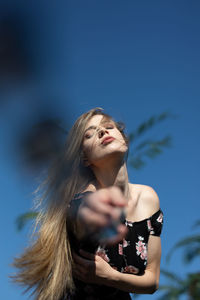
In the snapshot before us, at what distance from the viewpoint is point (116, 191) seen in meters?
0.89

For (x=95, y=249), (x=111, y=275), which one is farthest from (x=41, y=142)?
(x=111, y=275)

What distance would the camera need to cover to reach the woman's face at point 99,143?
196 centimetres

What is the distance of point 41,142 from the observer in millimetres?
589

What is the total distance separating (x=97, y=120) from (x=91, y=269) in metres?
0.88

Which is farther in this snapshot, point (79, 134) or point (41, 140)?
point (79, 134)

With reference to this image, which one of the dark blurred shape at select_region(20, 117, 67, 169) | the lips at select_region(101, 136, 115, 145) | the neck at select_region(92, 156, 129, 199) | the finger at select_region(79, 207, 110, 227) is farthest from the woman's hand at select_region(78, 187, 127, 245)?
the neck at select_region(92, 156, 129, 199)

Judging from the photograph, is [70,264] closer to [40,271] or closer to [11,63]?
[40,271]

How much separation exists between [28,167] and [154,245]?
198 centimetres

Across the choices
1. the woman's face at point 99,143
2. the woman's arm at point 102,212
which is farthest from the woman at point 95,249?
the woman's arm at point 102,212

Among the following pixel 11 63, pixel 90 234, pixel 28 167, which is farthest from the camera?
pixel 90 234

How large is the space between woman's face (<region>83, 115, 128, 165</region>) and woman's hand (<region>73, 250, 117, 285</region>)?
1.73 ft

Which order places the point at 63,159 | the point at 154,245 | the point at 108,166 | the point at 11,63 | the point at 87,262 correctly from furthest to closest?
1. the point at 154,245
2. the point at 108,166
3. the point at 87,262
4. the point at 63,159
5. the point at 11,63

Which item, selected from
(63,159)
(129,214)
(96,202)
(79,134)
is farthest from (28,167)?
(129,214)

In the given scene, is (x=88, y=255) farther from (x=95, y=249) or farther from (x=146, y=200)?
(x=146, y=200)
